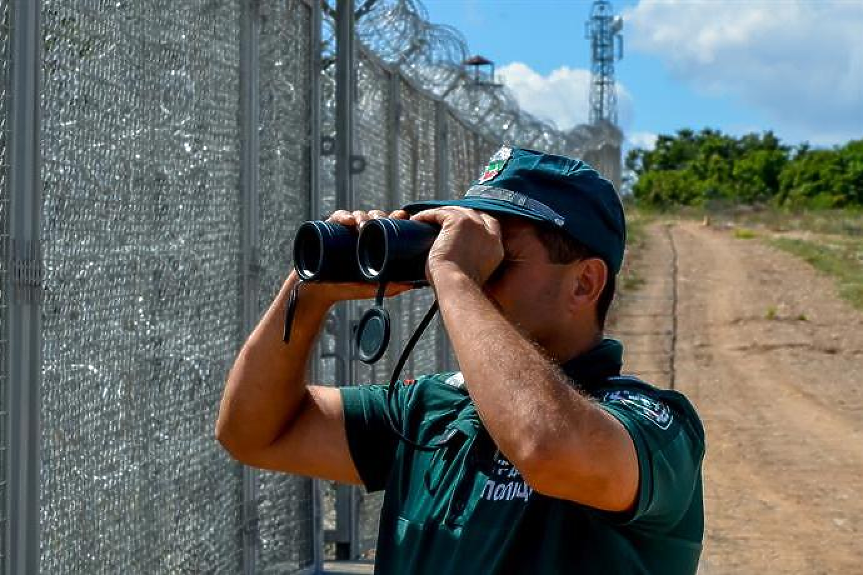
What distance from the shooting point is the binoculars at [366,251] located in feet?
7.34

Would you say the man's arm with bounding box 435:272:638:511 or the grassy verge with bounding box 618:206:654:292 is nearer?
the man's arm with bounding box 435:272:638:511

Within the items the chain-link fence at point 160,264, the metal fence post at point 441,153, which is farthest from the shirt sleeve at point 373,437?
the metal fence post at point 441,153

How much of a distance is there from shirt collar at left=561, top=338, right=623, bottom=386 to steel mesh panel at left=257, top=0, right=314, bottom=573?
7.23 feet

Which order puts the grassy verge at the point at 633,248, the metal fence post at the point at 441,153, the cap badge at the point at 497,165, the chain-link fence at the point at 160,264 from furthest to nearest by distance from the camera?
the grassy verge at the point at 633,248, the metal fence post at the point at 441,153, the chain-link fence at the point at 160,264, the cap badge at the point at 497,165

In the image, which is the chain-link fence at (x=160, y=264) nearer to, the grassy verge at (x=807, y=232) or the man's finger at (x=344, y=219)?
the man's finger at (x=344, y=219)

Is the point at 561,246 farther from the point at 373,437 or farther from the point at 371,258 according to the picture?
the point at 373,437

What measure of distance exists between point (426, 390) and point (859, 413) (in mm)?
11560

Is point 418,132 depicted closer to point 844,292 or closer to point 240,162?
point 240,162

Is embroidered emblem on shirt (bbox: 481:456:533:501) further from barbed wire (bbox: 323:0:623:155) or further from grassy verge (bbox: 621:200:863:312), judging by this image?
grassy verge (bbox: 621:200:863:312)

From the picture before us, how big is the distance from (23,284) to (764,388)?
1289 centimetres

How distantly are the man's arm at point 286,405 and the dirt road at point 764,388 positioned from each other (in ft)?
16.9

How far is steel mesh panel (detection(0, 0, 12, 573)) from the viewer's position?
2.62 meters

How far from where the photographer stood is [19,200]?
2.63 m

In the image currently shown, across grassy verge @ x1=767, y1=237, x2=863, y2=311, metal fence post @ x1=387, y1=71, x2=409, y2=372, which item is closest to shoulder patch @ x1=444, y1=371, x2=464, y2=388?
metal fence post @ x1=387, y1=71, x2=409, y2=372
